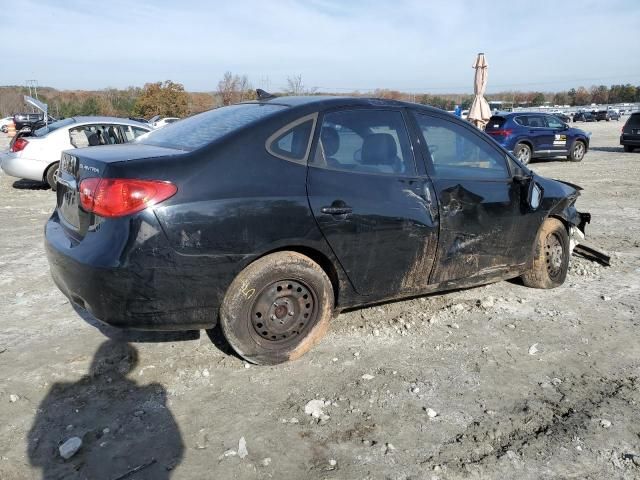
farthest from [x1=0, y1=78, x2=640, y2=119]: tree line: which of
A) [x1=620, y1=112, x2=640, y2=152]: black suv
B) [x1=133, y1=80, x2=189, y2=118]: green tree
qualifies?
[x1=620, y1=112, x2=640, y2=152]: black suv

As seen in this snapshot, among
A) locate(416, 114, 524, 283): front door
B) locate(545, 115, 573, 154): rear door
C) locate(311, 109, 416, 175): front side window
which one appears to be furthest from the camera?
locate(545, 115, 573, 154): rear door

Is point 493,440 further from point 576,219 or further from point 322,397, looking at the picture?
point 576,219

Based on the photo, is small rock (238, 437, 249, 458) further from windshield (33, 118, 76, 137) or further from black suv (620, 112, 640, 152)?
black suv (620, 112, 640, 152)

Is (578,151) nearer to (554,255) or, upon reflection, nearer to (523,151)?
(523,151)

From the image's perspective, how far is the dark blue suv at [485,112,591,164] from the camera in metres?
16.2

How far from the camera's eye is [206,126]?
3658mm

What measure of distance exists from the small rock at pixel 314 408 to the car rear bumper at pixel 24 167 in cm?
921

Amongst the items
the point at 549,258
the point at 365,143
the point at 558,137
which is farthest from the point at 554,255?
the point at 558,137

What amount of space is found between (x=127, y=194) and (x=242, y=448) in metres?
1.45

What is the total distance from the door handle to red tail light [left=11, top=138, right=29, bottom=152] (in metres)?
9.11

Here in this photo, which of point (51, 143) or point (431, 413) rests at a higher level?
point (51, 143)

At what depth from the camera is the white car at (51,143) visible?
406 inches

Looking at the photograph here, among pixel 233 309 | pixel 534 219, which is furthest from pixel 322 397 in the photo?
pixel 534 219

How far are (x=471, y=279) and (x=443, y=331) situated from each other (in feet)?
1.63
